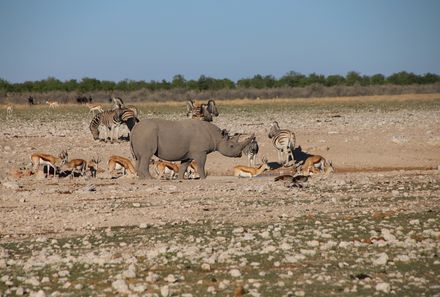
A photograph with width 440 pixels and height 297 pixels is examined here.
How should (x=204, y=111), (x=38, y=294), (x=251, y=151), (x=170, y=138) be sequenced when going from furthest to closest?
1. (x=204, y=111)
2. (x=251, y=151)
3. (x=170, y=138)
4. (x=38, y=294)

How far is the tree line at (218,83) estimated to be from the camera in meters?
82.6

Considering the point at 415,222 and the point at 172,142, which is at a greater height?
the point at 172,142

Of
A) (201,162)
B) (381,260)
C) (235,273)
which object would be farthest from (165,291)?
(201,162)

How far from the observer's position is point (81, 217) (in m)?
13.3

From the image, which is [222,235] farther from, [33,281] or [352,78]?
[352,78]

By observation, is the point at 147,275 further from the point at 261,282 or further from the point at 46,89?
the point at 46,89

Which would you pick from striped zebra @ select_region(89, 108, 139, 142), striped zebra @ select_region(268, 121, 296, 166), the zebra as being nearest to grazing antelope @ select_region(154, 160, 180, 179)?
the zebra

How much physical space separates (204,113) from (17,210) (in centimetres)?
1522

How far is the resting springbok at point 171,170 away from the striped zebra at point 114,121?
821cm

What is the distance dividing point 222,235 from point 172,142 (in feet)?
30.1

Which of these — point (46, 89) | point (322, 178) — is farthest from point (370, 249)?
point (46, 89)

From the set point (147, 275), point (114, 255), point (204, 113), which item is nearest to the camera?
point (147, 275)

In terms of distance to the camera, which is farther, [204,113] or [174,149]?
[204,113]

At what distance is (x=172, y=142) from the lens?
20234mm
